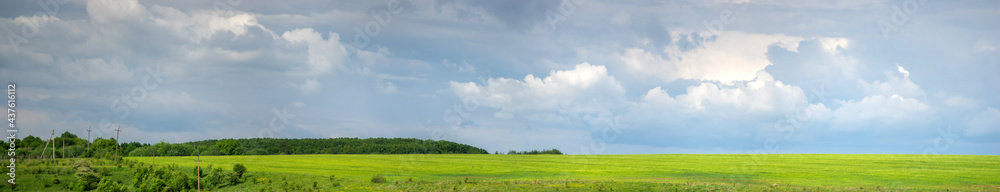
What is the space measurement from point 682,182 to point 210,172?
4820 cm

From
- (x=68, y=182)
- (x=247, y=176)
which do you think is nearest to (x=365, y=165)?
(x=247, y=176)

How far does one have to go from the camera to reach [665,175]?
6919 centimetres

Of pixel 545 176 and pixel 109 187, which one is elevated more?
pixel 545 176

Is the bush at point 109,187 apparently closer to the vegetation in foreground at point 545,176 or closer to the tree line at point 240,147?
the vegetation in foreground at point 545,176

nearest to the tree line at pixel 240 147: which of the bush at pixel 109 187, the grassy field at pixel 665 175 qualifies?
the grassy field at pixel 665 175

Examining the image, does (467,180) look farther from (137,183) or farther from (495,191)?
(137,183)

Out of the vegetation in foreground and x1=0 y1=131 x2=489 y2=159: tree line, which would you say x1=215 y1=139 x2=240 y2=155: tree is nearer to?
x1=0 y1=131 x2=489 y2=159: tree line

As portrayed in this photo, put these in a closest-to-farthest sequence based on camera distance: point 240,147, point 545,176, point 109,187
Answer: point 109,187 → point 545,176 → point 240,147

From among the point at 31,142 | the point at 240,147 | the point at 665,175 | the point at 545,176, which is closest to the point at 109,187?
Result: the point at 545,176

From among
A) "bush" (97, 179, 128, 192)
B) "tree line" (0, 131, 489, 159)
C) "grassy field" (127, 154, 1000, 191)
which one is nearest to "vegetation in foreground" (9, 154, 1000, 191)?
"grassy field" (127, 154, 1000, 191)

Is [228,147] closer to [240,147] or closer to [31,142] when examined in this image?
[240,147]

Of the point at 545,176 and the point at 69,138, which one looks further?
the point at 69,138

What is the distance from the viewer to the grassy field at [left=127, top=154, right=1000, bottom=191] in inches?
2255

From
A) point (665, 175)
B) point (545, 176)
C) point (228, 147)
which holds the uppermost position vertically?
point (228, 147)
